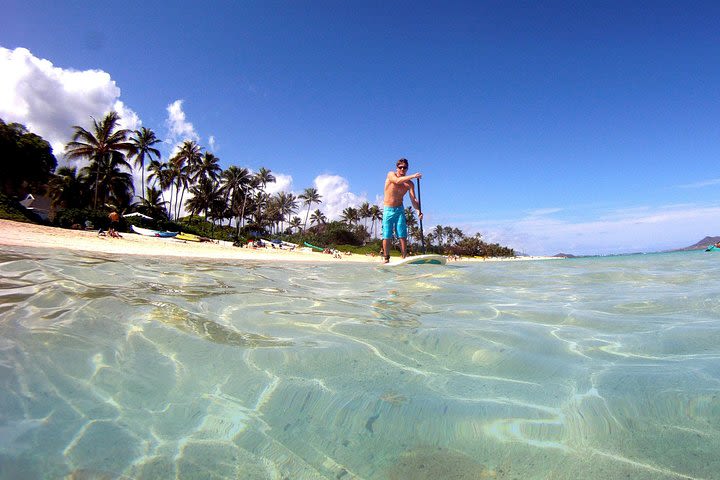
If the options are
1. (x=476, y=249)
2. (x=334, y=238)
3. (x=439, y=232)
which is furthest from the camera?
(x=439, y=232)

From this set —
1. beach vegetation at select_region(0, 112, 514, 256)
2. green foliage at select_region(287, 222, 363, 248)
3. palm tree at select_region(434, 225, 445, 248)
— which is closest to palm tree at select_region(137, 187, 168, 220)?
beach vegetation at select_region(0, 112, 514, 256)

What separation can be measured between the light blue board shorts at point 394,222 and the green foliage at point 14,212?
22613 millimetres

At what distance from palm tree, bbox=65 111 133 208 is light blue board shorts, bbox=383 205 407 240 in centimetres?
3822

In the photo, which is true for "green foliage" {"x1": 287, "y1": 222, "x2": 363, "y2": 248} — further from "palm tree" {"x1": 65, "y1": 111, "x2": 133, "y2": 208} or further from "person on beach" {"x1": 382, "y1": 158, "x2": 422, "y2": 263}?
"person on beach" {"x1": 382, "y1": 158, "x2": 422, "y2": 263}

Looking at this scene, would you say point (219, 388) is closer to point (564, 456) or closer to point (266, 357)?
point (266, 357)

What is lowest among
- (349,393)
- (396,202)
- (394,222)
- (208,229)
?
(349,393)

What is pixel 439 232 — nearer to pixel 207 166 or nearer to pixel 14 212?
pixel 207 166

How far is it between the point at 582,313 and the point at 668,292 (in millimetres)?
2148

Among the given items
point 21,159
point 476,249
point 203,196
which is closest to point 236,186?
point 203,196

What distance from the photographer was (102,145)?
3734 centimetres

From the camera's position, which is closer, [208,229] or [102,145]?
[102,145]

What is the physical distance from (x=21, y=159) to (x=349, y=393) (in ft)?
135

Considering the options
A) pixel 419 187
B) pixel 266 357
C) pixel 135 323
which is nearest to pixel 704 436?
pixel 266 357

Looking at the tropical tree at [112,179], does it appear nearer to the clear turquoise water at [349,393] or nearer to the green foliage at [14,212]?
the green foliage at [14,212]
